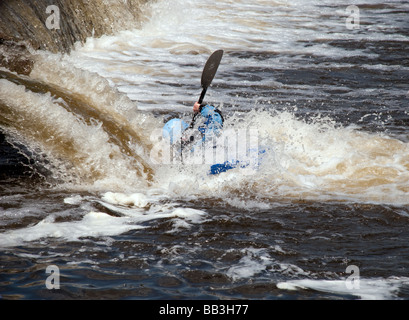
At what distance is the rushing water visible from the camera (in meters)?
3.48

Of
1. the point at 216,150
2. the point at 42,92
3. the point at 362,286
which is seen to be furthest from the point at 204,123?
the point at 362,286

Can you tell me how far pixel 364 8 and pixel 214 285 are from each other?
14567 mm

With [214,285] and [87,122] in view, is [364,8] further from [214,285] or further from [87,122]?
→ [214,285]

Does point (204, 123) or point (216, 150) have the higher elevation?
point (204, 123)

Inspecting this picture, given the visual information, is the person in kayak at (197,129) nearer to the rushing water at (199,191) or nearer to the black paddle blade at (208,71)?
the rushing water at (199,191)

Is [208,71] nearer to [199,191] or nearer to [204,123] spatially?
[204,123]

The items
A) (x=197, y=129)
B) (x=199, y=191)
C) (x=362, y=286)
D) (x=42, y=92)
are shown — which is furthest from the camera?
(x=42, y=92)

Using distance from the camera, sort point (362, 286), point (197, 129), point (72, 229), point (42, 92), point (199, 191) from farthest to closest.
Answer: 1. point (42, 92)
2. point (197, 129)
3. point (199, 191)
4. point (72, 229)
5. point (362, 286)

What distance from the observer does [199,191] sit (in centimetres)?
509

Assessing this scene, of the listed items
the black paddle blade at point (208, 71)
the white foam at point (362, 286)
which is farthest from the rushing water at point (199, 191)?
the black paddle blade at point (208, 71)

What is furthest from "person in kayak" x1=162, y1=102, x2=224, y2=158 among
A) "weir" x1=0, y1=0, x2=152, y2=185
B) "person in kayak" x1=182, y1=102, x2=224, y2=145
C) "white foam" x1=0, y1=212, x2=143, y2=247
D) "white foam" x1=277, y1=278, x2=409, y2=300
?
"white foam" x1=277, y1=278, x2=409, y2=300

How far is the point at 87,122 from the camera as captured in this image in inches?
226

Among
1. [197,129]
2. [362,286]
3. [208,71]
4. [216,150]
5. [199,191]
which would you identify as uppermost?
[208,71]

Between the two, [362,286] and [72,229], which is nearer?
[362,286]
